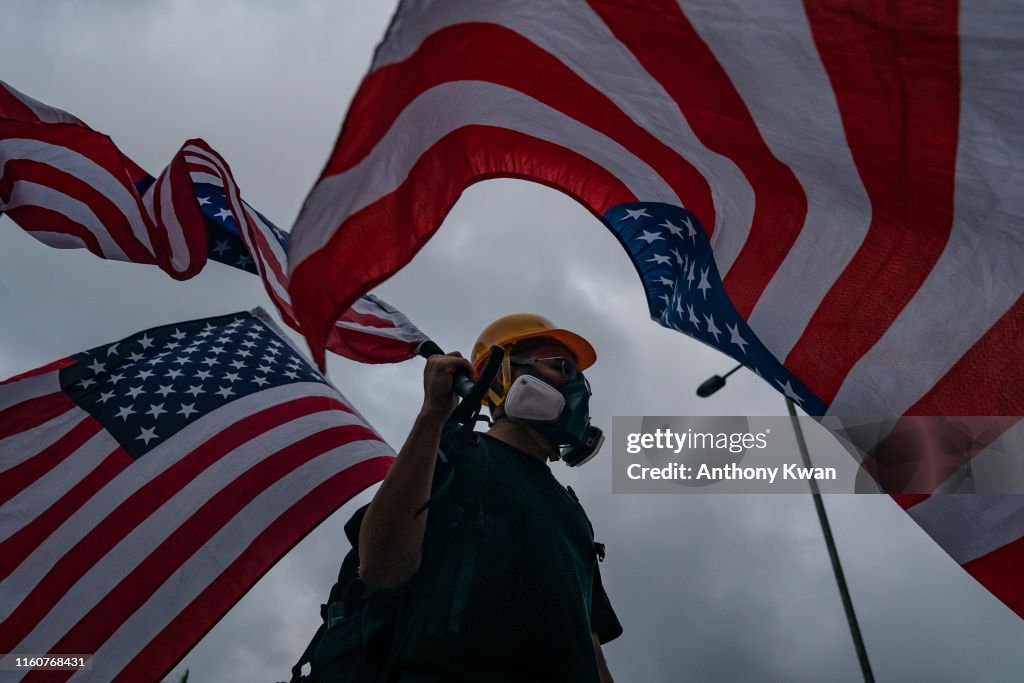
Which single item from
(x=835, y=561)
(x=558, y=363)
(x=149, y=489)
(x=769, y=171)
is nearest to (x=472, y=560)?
(x=558, y=363)

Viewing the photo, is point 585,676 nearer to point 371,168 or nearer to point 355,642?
point 355,642

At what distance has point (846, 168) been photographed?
221cm

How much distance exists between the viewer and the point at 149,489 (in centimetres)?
439

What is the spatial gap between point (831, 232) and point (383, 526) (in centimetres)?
172

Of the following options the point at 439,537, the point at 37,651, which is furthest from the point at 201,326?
the point at 439,537

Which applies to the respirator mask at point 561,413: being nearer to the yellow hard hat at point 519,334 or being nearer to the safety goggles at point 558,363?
the safety goggles at point 558,363

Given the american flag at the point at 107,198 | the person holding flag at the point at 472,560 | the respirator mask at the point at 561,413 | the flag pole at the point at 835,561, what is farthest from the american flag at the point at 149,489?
the flag pole at the point at 835,561

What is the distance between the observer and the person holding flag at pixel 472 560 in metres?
2.11

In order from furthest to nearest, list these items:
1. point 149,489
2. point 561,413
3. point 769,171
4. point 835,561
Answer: point 835,561
point 149,489
point 561,413
point 769,171

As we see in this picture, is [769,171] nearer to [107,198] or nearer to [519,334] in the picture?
[519,334]

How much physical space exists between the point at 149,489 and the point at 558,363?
2.75 meters

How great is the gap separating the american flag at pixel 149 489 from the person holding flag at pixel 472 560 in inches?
94.2

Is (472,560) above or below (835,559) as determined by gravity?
below

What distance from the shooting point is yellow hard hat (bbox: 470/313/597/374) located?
3553mm
